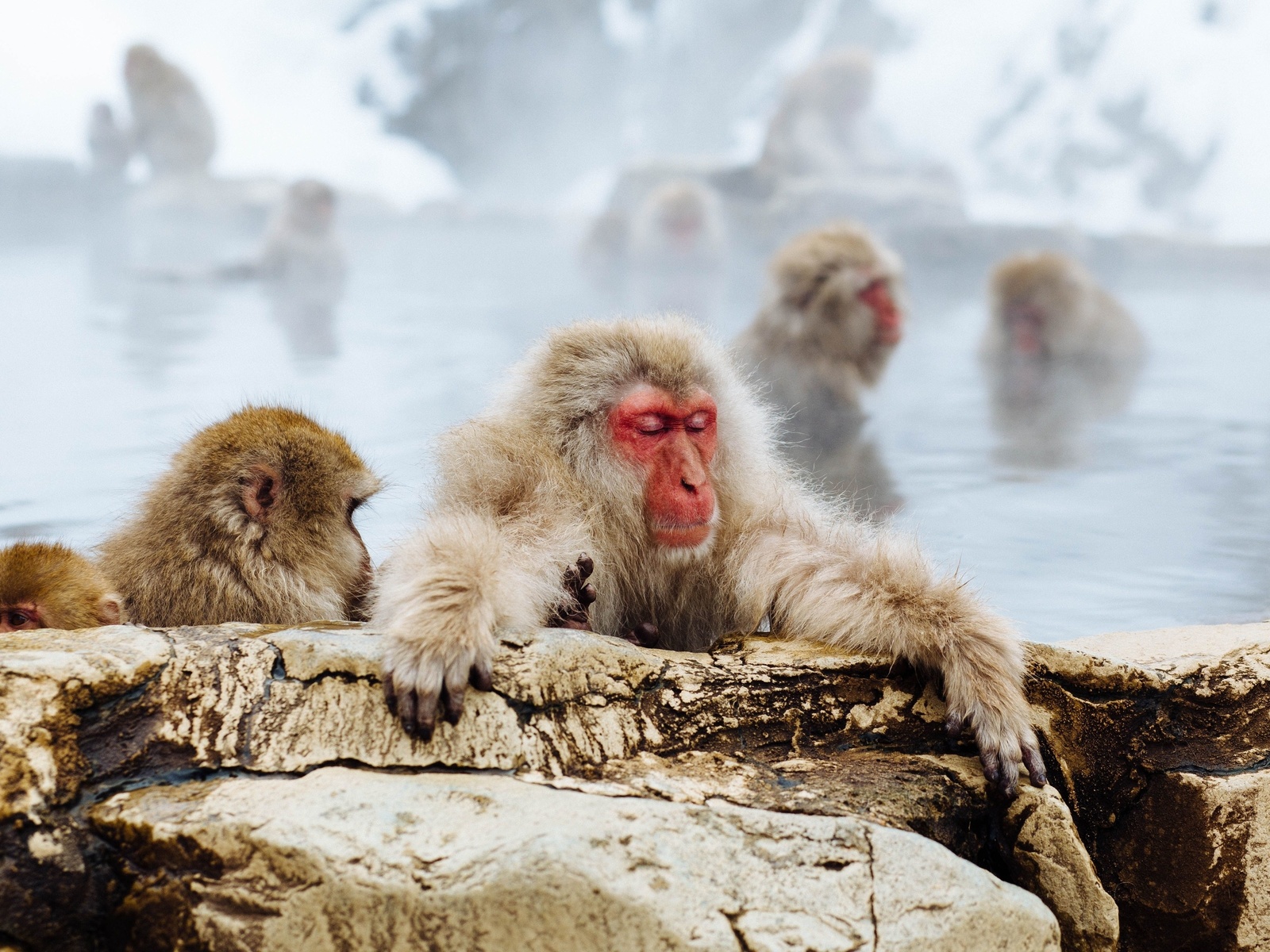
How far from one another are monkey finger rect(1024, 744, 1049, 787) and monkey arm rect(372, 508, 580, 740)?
0.89 meters

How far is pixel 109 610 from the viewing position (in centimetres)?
235

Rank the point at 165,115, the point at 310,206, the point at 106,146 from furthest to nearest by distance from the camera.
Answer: the point at 165,115 → the point at 106,146 → the point at 310,206

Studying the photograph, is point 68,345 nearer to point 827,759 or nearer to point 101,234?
point 101,234

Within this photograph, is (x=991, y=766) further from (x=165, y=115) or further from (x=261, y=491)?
(x=165, y=115)

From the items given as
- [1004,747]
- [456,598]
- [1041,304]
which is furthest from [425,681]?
[1041,304]

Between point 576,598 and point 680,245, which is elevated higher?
point 680,245

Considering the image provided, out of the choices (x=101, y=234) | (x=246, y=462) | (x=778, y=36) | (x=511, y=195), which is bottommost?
(x=246, y=462)

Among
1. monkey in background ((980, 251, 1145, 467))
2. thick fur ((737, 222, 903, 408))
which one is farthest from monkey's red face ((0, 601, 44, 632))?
monkey in background ((980, 251, 1145, 467))


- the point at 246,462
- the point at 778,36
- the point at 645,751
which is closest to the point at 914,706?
the point at 645,751

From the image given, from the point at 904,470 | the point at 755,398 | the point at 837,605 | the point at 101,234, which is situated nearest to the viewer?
the point at 837,605

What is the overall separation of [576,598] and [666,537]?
0.81ft

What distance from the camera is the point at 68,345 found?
24.9ft

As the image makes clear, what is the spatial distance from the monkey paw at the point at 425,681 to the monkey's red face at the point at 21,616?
32.5 inches

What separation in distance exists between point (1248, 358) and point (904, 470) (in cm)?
596
